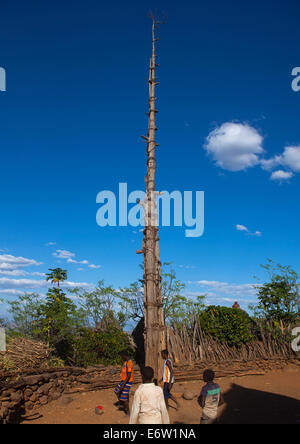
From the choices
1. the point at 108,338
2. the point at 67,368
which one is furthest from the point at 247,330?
the point at 67,368

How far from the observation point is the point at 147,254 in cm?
1241

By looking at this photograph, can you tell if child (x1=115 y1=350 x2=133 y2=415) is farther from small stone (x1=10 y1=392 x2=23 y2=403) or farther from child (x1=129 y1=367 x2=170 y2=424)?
child (x1=129 y1=367 x2=170 y2=424)

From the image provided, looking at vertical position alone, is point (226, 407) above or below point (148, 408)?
below

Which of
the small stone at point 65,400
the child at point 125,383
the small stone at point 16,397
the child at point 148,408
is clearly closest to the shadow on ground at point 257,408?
the child at point 125,383

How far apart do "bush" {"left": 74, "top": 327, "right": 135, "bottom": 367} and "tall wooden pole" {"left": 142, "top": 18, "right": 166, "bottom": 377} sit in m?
1.21

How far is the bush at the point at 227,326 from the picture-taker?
43.9ft

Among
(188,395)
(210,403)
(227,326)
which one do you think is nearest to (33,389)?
(188,395)

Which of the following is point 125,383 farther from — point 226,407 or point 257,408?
point 257,408

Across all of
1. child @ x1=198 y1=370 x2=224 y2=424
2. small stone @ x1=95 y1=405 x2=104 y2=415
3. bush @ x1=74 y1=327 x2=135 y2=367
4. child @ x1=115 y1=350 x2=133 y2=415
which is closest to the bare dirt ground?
small stone @ x1=95 y1=405 x2=104 y2=415

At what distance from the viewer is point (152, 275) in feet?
39.7

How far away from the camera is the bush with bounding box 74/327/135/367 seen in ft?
38.1

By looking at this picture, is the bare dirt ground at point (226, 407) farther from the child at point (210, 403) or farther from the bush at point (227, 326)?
the child at point (210, 403)

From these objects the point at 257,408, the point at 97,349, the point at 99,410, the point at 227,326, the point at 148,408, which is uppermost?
the point at 148,408

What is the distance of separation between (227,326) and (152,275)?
13.3 ft
